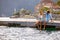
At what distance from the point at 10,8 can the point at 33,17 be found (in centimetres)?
192

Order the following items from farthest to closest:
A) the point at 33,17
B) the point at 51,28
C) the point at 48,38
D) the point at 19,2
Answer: the point at 19,2 < the point at 33,17 < the point at 51,28 < the point at 48,38

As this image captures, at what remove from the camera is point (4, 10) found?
49.0ft

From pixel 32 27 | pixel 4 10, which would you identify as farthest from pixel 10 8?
pixel 32 27

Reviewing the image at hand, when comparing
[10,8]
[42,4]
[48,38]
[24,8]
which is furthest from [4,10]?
[48,38]

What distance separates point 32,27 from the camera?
1078 centimetres

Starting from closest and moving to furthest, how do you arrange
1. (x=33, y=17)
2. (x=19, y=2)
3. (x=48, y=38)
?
(x=48, y=38) → (x=33, y=17) → (x=19, y=2)

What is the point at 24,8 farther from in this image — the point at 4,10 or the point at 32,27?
the point at 32,27

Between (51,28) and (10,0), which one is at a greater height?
(10,0)

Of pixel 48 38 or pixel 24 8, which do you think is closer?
pixel 48 38

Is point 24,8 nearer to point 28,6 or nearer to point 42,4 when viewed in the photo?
point 28,6

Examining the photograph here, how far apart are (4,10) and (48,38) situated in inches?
293

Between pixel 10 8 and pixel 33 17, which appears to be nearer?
pixel 33 17

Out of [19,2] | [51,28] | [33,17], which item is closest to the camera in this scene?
[51,28]

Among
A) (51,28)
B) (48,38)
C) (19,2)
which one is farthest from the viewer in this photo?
(19,2)
